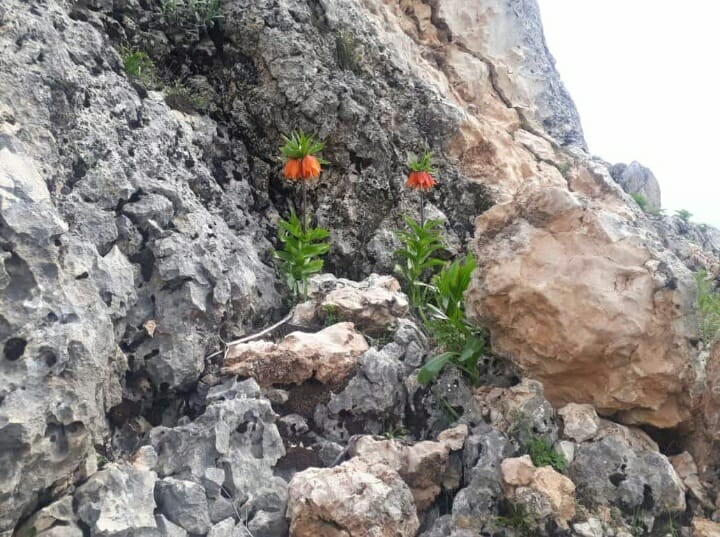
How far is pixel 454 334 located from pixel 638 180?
12341mm

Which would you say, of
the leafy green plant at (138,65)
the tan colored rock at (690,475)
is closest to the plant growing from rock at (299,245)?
the leafy green plant at (138,65)

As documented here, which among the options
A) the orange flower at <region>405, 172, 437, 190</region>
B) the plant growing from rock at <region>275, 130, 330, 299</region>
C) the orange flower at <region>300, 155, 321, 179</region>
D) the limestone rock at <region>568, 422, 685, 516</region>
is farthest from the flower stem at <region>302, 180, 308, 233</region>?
the limestone rock at <region>568, 422, 685, 516</region>

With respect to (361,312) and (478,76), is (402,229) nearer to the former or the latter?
(361,312)

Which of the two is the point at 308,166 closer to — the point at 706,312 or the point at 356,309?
the point at 356,309

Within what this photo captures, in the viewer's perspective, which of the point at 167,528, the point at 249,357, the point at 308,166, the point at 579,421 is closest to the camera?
the point at 167,528

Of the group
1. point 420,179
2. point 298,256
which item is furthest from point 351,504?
point 420,179

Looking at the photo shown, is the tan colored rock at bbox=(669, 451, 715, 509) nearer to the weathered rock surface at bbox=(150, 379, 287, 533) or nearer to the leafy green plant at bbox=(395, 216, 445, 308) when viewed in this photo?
the weathered rock surface at bbox=(150, 379, 287, 533)

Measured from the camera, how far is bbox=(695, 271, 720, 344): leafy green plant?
3.71m

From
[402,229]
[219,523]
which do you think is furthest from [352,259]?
[219,523]

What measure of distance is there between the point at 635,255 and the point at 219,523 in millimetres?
2974

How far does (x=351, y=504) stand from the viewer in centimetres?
289

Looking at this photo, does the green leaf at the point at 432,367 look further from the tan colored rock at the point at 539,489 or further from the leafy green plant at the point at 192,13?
the leafy green plant at the point at 192,13

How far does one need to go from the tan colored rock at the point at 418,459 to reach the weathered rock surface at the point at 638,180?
12703mm

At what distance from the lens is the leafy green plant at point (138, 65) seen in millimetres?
5570
